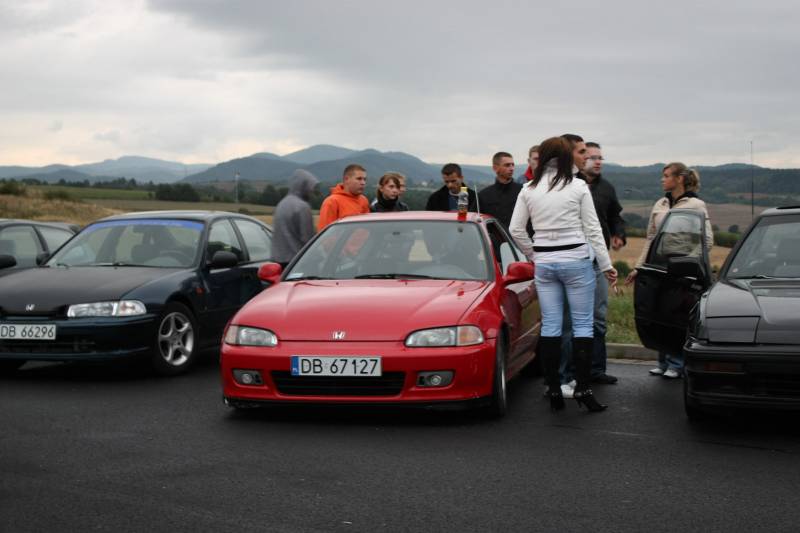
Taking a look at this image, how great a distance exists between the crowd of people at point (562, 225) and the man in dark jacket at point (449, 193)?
2 cm

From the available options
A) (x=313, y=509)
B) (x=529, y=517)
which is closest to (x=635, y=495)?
(x=529, y=517)

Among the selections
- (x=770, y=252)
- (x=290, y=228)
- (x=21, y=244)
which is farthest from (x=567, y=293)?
(x=21, y=244)

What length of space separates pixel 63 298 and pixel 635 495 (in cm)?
561

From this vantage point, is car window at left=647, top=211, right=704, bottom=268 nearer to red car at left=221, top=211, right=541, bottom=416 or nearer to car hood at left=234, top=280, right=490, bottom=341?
red car at left=221, top=211, right=541, bottom=416

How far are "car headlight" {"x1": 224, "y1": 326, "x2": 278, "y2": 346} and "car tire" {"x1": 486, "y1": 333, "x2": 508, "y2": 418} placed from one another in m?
1.44

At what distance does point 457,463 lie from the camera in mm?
5891

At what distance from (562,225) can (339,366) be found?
191cm

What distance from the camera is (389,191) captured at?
11.5 metres

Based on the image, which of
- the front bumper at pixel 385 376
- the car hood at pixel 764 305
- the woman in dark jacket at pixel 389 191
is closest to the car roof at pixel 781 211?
the car hood at pixel 764 305

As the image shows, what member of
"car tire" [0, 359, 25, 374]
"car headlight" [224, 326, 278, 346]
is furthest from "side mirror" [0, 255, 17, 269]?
"car headlight" [224, 326, 278, 346]

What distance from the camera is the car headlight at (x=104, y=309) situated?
29.5ft

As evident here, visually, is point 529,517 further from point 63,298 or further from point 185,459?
point 63,298

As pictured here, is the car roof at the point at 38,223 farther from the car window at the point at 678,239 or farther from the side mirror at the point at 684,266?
the side mirror at the point at 684,266

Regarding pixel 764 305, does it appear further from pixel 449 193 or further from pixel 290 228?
pixel 449 193
